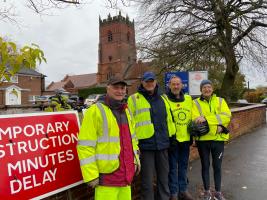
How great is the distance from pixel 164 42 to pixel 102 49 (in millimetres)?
69870

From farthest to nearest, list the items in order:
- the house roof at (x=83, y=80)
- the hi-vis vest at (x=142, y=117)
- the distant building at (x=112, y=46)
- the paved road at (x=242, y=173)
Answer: the house roof at (x=83, y=80), the distant building at (x=112, y=46), the paved road at (x=242, y=173), the hi-vis vest at (x=142, y=117)

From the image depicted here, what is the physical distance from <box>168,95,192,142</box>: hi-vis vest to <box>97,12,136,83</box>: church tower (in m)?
74.9

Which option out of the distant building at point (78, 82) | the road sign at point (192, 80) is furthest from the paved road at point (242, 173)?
the distant building at point (78, 82)

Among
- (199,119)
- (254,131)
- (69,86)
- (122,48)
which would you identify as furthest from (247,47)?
(69,86)

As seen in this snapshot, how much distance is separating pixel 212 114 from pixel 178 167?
1.05 meters

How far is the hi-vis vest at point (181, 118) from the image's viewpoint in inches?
195

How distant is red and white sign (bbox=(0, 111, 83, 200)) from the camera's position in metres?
3.03

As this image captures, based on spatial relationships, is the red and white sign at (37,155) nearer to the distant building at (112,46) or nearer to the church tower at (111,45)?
the distant building at (112,46)

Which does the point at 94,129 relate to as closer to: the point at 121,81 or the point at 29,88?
the point at 121,81

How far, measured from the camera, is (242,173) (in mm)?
6832

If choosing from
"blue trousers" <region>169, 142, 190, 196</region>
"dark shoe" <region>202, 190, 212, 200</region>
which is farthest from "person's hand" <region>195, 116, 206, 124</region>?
"dark shoe" <region>202, 190, 212, 200</region>

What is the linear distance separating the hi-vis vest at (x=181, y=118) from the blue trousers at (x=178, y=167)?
15cm

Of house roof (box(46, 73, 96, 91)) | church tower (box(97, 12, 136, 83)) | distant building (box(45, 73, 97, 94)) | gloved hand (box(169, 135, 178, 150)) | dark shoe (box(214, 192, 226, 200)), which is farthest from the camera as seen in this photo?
house roof (box(46, 73, 96, 91))

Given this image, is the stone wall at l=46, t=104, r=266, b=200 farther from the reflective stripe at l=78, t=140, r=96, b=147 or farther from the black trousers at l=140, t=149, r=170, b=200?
the reflective stripe at l=78, t=140, r=96, b=147
